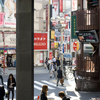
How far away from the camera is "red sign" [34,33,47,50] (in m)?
37.9

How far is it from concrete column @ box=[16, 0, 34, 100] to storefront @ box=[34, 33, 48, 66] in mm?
29736

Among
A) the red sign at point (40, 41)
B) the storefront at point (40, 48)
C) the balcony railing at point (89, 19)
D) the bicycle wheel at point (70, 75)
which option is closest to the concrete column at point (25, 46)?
the balcony railing at point (89, 19)

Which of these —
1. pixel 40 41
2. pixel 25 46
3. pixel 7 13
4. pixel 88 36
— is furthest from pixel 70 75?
pixel 7 13

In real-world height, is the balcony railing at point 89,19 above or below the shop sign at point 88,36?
above

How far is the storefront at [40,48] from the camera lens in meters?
37.8

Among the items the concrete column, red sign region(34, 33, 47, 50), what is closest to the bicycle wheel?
red sign region(34, 33, 47, 50)

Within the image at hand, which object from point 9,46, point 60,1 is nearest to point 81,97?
point 9,46

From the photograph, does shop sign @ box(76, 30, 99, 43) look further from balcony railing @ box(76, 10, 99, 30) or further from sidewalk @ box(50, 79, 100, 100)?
sidewalk @ box(50, 79, 100, 100)

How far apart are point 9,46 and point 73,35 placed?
16295 millimetres

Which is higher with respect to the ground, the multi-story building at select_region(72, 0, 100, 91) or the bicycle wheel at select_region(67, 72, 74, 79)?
the multi-story building at select_region(72, 0, 100, 91)

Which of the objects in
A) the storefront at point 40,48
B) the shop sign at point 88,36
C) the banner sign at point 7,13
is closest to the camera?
the shop sign at point 88,36

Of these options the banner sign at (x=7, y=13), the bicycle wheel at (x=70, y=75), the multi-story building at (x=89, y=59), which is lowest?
the bicycle wheel at (x=70, y=75)

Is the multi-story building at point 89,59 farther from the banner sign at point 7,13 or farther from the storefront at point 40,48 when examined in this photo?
the banner sign at point 7,13

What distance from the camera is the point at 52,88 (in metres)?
18.8
